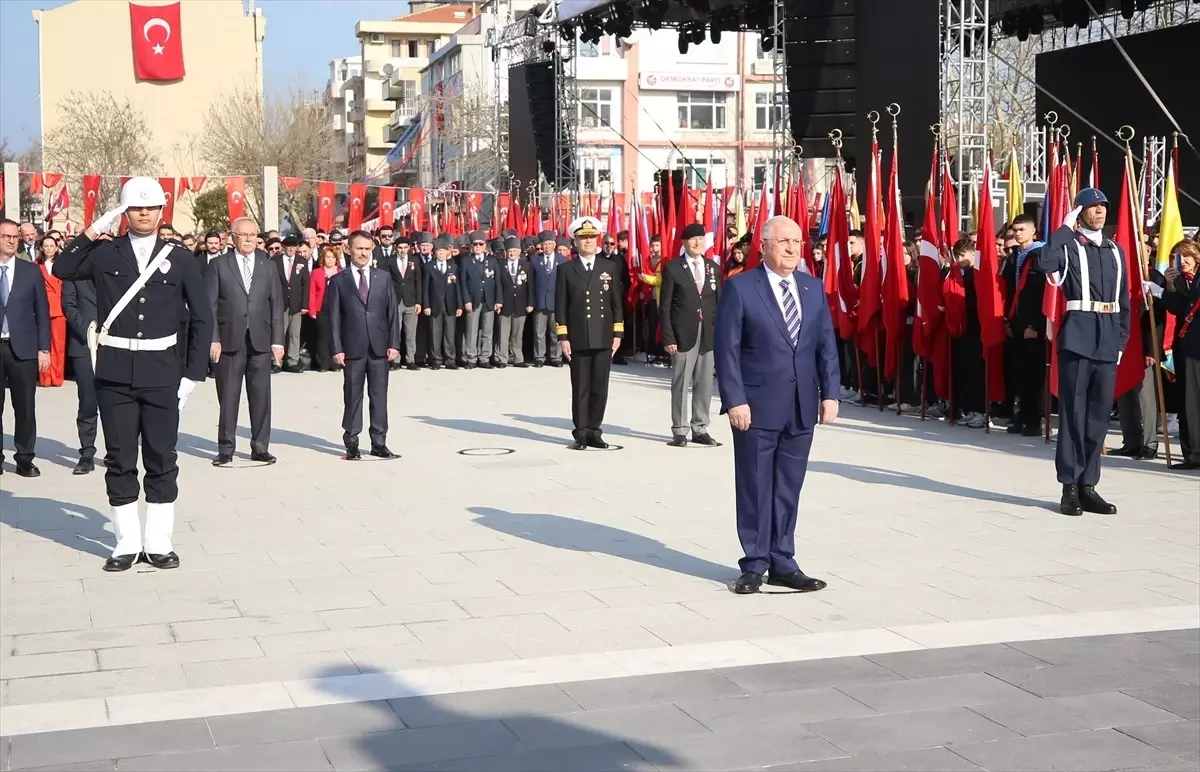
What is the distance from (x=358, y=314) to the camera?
1334 centimetres

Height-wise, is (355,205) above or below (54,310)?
above

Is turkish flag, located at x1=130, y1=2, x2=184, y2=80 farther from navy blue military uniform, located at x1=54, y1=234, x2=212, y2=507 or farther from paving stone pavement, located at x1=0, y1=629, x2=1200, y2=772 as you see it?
paving stone pavement, located at x1=0, y1=629, x2=1200, y2=772

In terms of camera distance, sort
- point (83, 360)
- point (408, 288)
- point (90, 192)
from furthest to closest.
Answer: point (90, 192) → point (408, 288) → point (83, 360)

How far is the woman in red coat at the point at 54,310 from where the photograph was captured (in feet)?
56.2

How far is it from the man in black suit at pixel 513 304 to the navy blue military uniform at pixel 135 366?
15256 mm

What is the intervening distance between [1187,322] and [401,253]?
1293 cm

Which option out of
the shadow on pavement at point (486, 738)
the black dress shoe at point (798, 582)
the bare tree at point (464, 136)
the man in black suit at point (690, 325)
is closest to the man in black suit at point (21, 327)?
the man in black suit at point (690, 325)

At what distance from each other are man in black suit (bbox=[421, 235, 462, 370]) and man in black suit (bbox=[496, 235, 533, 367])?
0.73 m

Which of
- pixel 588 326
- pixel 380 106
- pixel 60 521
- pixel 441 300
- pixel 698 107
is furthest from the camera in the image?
pixel 380 106

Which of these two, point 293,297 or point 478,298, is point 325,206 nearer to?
point 478,298

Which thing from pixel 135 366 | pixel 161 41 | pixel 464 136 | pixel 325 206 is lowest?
pixel 135 366

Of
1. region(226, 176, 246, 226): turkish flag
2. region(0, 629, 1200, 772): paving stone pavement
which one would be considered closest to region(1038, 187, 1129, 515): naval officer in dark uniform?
region(0, 629, 1200, 772): paving stone pavement

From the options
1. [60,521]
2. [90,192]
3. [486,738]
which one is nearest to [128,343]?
[60,521]

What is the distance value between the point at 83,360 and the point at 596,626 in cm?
741
